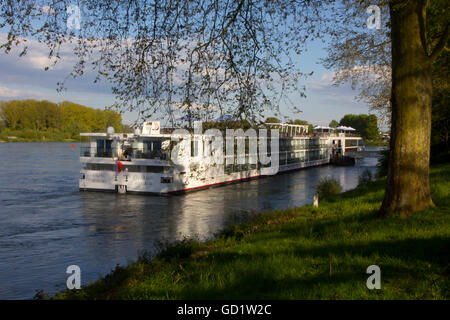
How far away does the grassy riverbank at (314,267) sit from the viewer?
481 cm

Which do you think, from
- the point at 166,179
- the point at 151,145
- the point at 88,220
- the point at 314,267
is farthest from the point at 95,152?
the point at 314,267

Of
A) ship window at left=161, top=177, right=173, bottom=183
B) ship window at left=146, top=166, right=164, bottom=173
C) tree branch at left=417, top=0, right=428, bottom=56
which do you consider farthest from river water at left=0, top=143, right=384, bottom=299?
tree branch at left=417, top=0, right=428, bottom=56

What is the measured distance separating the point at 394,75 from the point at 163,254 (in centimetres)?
580

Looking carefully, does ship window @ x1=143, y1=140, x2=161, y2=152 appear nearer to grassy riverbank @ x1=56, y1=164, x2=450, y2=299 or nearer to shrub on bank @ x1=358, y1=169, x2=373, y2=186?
shrub on bank @ x1=358, y1=169, x2=373, y2=186

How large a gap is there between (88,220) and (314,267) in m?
21.4

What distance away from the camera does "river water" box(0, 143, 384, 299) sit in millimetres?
15297

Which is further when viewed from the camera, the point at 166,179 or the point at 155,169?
the point at 155,169

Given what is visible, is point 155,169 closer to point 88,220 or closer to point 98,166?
point 98,166

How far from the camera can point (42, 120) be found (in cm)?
9550

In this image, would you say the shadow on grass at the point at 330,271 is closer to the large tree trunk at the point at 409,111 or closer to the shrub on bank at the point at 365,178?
the large tree trunk at the point at 409,111

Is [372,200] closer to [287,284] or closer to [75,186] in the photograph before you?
[287,284]

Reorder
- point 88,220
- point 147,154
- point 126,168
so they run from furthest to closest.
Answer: point 126,168
point 147,154
point 88,220

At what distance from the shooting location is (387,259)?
5625 millimetres

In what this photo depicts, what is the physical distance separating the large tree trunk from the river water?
574cm
